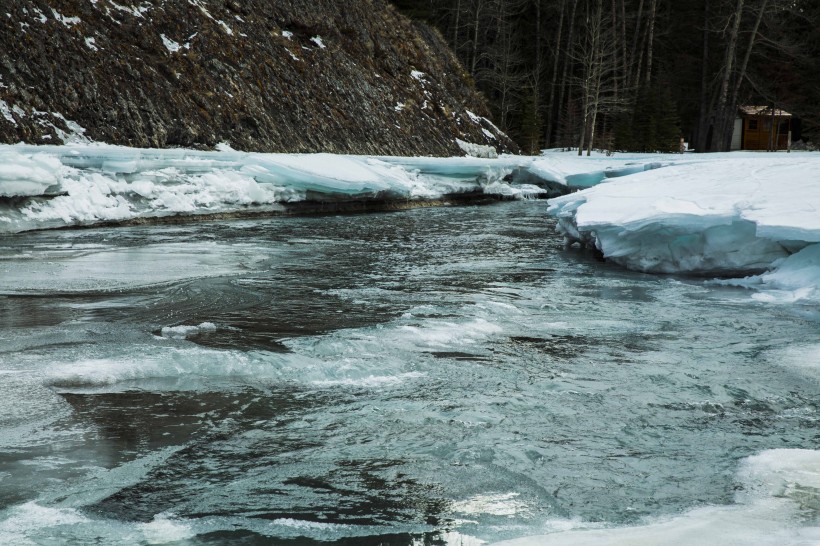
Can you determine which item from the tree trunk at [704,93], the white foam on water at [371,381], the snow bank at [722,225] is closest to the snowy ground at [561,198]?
the snow bank at [722,225]

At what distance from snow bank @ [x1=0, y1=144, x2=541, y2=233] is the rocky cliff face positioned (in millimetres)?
1143

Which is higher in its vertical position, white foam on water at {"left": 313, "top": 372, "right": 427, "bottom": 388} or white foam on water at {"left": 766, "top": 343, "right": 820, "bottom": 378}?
white foam on water at {"left": 766, "top": 343, "right": 820, "bottom": 378}

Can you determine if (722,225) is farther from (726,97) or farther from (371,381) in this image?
(726,97)

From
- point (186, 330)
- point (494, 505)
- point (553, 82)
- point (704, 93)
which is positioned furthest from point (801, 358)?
point (553, 82)

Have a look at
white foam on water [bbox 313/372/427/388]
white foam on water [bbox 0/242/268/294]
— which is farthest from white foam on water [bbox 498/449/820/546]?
white foam on water [bbox 0/242/268/294]

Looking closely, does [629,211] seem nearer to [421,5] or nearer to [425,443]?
[425,443]

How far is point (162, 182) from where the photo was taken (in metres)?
14.0

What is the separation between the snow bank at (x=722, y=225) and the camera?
7.96 m

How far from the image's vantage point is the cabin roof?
1331 inches

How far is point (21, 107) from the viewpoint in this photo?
50.4 feet

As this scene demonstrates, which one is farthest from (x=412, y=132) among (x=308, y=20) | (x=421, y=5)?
(x=421, y=5)

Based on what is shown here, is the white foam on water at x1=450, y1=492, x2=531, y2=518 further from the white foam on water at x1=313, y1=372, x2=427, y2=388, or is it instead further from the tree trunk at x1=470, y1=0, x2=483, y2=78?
the tree trunk at x1=470, y1=0, x2=483, y2=78

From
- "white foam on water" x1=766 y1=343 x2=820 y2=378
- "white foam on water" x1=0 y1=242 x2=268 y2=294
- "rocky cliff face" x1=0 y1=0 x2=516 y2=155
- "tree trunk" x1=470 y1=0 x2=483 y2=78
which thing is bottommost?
"white foam on water" x1=766 y1=343 x2=820 y2=378

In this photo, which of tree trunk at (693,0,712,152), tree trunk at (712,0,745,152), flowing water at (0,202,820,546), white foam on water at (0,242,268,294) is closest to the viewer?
flowing water at (0,202,820,546)
